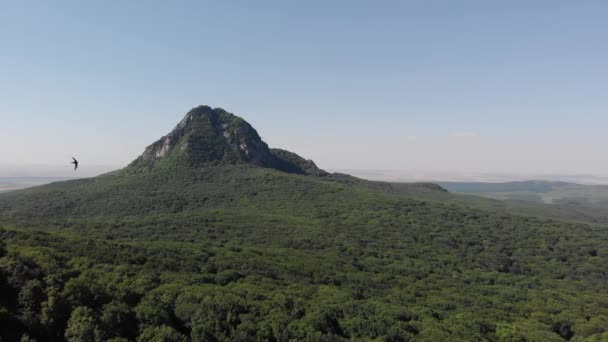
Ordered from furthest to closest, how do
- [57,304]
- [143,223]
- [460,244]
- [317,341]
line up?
[460,244]
[143,223]
[317,341]
[57,304]


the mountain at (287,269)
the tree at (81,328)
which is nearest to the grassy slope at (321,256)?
the mountain at (287,269)

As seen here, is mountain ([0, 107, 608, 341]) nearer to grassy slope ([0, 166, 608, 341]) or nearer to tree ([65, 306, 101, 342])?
tree ([65, 306, 101, 342])

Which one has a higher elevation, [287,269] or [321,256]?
[287,269]

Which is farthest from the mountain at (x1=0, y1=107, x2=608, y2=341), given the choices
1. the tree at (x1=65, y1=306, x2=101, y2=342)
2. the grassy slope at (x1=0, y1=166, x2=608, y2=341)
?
the grassy slope at (x1=0, y1=166, x2=608, y2=341)

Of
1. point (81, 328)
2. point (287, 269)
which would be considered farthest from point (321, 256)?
point (81, 328)

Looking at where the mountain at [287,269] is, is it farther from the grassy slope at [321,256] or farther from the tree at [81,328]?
the grassy slope at [321,256]

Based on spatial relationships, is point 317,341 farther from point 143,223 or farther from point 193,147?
point 193,147

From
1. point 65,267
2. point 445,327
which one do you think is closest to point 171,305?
point 65,267

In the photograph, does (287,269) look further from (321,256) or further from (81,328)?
(81,328)
